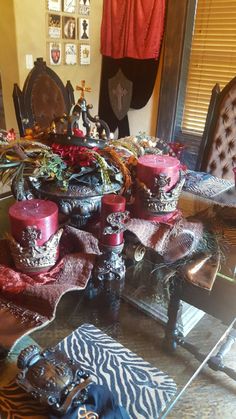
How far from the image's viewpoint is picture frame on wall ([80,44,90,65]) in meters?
3.04

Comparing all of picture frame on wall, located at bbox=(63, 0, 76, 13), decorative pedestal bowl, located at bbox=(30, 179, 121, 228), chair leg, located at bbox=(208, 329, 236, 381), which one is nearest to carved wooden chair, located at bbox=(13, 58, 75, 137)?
decorative pedestal bowl, located at bbox=(30, 179, 121, 228)

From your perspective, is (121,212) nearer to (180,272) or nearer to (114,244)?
(114,244)

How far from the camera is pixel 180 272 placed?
935mm

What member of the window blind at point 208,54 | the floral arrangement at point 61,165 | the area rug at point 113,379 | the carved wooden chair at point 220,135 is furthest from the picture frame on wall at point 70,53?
the area rug at point 113,379

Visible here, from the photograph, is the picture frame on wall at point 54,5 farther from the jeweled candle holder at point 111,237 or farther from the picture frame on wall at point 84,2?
the jeweled candle holder at point 111,237

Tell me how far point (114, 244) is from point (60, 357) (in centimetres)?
33

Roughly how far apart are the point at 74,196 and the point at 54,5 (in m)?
2.47

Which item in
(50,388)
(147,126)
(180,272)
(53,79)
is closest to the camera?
(50,388)

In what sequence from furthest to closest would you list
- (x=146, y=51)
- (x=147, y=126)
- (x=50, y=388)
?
(x=147, y=126) → (x=146, y=51) → (x=50, y=388)

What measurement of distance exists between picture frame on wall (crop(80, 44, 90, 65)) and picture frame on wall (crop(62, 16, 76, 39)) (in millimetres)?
130

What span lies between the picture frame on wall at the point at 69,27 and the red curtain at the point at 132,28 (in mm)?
298

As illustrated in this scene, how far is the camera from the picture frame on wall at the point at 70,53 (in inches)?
116

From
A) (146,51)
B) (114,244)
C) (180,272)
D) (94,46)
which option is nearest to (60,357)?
(114,244)

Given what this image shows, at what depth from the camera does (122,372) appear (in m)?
0.64
